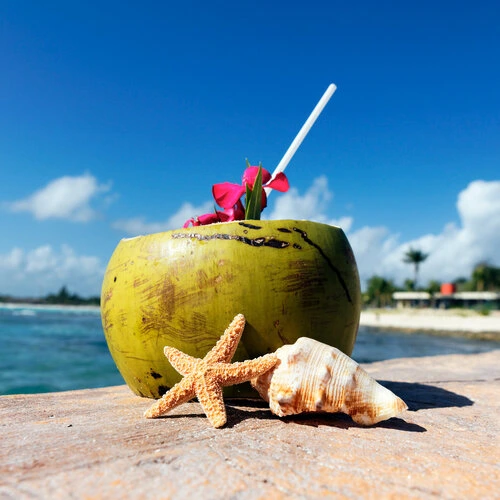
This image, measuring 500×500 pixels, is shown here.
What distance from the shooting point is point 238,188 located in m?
2.61

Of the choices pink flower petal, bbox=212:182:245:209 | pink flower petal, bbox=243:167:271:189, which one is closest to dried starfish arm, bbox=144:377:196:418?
pink flower petal, bbox=212:182:245:209

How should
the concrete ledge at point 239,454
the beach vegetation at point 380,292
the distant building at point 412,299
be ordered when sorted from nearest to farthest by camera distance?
the concrete ledge at point 239,454, the distant building at point 412,299, the beach vegetation at point 380,292

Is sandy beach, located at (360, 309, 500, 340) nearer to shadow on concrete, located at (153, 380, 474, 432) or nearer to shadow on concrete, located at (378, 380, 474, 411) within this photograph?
shadow on concrete, located at (378, 380, 474, 411)

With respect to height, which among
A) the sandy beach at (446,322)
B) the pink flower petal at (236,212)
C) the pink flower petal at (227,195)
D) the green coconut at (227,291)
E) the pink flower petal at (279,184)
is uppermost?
the pink flower petal at (279,184)

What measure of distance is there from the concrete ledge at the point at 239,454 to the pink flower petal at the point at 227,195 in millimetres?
1052

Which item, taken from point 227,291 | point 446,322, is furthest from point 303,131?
point 446,322

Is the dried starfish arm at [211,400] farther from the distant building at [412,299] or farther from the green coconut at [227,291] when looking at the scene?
the distant building at [412,299]

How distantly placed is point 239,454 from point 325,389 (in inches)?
21.1

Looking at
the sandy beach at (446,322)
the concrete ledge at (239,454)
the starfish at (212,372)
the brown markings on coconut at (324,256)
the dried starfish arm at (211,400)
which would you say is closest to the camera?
the concrete ledge at (239,454)

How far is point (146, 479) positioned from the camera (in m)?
1.28

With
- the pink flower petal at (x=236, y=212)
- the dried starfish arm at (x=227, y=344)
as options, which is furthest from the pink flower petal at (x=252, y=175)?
the dried starfish arm at (x=227, y=344)

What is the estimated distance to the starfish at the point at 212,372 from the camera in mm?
1980

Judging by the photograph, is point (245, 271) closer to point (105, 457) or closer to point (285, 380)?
point (285, 380)

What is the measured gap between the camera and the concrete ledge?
1.25 meters
